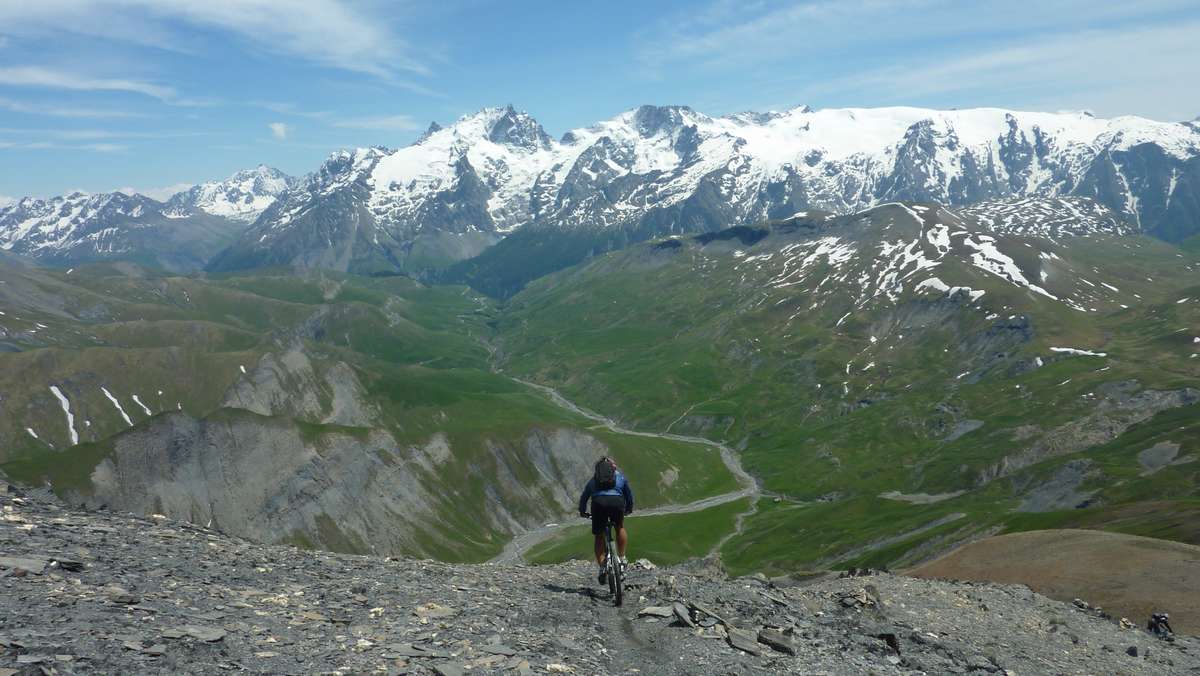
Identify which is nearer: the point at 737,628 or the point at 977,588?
the point at 737,628

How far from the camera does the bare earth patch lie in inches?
1903

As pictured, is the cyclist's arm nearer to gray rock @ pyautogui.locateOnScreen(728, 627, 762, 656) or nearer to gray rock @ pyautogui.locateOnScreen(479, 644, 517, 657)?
gray rock @ pyautogui.locateOnScreen(728, 627, 762, 656)

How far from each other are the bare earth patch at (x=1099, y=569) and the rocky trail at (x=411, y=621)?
→ 9807 millimetres

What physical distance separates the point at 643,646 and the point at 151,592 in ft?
45.8

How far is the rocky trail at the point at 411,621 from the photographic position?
1817cm

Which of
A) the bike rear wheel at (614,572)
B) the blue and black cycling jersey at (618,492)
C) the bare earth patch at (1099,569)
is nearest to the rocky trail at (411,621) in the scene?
the bike rear wheel at (614,572)

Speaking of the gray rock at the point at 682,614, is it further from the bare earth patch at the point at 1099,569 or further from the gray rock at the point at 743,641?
the bare earth patch at the point at 1099,569

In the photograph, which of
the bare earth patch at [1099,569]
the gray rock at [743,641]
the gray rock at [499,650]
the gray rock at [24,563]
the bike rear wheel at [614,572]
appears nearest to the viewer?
the gray rock at [499,650]

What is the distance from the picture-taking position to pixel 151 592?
2216 centimetres

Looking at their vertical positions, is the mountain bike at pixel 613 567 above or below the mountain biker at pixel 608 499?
below

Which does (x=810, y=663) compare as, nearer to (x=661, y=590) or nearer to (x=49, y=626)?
(x=661, y=590)

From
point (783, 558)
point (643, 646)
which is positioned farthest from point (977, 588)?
point (783, 558)

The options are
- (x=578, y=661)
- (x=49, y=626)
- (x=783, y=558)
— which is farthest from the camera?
(x=783, y=558)

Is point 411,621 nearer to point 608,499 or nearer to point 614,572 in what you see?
point 614,572
